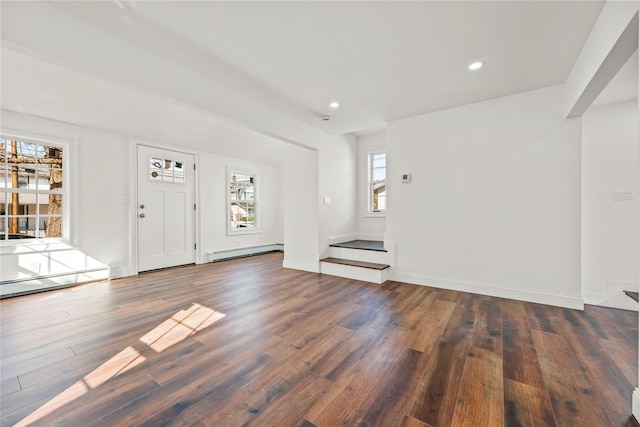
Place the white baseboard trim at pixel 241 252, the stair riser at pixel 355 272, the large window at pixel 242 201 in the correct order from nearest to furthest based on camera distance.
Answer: the stair riser at pixel 355 272, the white baseboard trim at pixel 241 252, the large window at pixel 242 201

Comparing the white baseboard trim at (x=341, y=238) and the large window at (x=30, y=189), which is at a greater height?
the large window at (x=30, y=189)

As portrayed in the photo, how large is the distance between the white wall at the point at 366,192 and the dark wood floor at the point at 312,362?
2.32 meters

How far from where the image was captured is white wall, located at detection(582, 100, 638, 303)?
3004 mm

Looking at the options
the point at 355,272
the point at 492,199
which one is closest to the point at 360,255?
the point at 355,272

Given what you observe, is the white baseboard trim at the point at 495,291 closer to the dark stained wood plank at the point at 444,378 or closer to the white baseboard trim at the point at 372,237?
the dark stained wood plank at the point at 444,378

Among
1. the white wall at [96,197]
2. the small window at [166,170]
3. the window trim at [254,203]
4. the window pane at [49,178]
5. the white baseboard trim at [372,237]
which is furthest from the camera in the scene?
the window trim at [254,203]

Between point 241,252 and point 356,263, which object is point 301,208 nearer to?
point 356,263

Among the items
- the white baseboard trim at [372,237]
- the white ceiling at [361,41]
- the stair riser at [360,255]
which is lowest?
the stair riser at [360,255]

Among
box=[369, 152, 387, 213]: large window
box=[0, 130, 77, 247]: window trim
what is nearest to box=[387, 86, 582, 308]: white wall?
box=[369, 152, 387, 213]: large window

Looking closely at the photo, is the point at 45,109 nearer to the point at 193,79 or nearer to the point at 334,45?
the point at 193,79

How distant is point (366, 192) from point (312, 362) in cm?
405

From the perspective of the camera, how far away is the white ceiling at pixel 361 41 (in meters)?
1.78

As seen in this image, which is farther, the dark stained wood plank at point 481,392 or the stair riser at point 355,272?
the stair riser at point 355,272

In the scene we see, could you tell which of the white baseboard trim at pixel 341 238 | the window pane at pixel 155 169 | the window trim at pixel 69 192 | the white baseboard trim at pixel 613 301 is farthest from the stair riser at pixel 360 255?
the window trim at pixel 69 192
